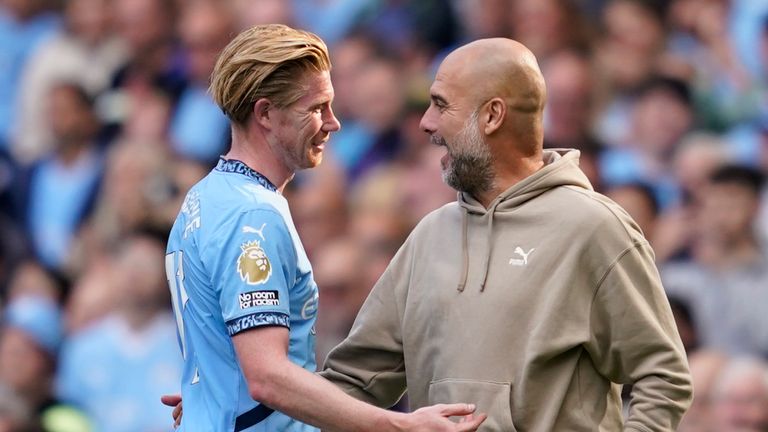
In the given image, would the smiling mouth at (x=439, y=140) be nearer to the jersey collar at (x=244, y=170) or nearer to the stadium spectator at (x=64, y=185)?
the jersey collar at (x=244, y=170)

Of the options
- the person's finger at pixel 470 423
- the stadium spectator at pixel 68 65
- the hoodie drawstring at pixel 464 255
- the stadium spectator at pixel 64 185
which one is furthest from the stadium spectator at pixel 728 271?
the stadium spectator at pixel 68 65

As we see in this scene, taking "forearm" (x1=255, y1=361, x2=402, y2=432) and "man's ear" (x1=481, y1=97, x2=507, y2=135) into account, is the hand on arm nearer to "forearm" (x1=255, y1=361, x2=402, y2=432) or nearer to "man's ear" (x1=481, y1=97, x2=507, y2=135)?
"forearm" (x1=255, y1=361, x2=402, y2=432)

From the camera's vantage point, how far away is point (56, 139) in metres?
8.34

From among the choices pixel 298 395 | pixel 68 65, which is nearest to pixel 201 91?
pixel 68 65

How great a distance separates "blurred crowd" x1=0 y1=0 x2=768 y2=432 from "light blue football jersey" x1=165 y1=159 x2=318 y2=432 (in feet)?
9.73

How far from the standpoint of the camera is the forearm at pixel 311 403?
129 inches

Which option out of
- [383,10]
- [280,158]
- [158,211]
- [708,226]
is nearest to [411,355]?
[280,158]

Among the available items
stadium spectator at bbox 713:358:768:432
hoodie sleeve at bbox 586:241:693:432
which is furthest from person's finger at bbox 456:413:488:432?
stadium spectator at bbox 713:358:768:432

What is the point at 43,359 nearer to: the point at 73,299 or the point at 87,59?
the point at 73,299

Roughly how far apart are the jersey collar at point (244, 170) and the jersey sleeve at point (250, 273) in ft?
0.50

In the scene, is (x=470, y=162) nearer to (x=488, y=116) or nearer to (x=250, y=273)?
(x=488, y=116)

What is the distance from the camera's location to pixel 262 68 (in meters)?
3.41

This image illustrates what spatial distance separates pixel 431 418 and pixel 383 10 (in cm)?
424

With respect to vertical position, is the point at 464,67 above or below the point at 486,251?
above
